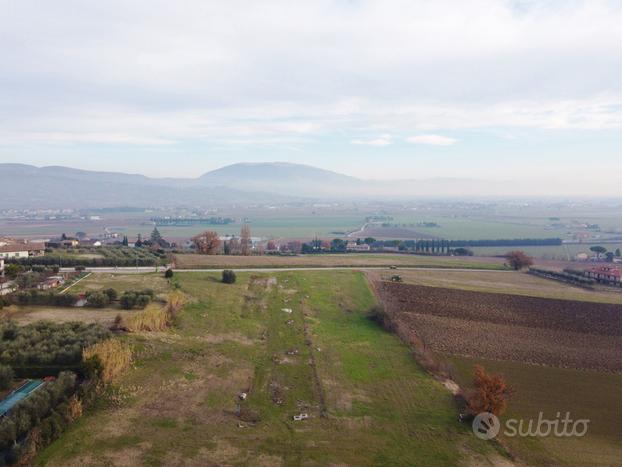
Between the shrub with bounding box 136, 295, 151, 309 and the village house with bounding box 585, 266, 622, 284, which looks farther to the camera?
the village house with bounding box 585, 266, 622, 284

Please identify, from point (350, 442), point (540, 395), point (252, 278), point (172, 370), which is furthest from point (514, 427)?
point (252, 278)

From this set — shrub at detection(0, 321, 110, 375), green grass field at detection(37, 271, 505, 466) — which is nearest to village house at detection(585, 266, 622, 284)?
green grass field at detection(37, 271, 505, 466)

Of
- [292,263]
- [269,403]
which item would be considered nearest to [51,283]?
[269,403]

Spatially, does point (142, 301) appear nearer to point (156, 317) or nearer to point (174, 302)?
point (174, 302)

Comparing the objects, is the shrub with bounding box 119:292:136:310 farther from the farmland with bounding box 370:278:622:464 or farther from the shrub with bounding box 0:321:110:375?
the farmland with bounding box 370:278:622:464

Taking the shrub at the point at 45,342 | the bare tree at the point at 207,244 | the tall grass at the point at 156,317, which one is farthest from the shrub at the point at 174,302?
the bare tree at the point at 207,244

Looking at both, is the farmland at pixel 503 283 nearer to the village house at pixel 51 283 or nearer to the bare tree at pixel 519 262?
the bare tree at pixel 519 262
